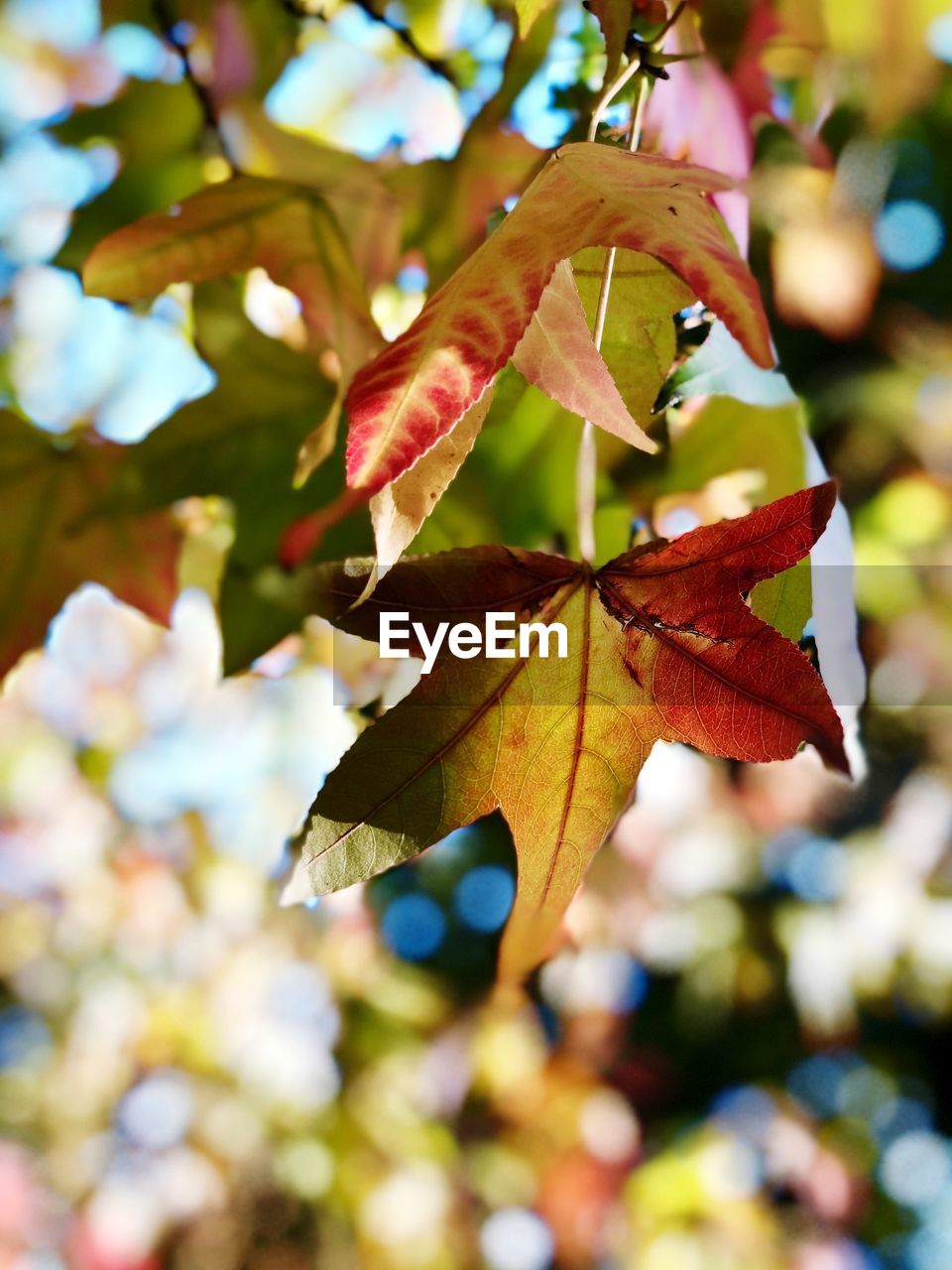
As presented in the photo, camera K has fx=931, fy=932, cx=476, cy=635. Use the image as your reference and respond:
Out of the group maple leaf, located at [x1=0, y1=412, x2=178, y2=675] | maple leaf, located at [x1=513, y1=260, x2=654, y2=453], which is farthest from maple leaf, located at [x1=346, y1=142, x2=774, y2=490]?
maple leaf, located at [x1=0, y1=412, x2=178, y2=675]

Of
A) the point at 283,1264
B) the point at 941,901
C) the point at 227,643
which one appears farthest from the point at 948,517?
the point at 283,1264

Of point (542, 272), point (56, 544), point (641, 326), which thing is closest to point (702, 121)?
point (641, 326)

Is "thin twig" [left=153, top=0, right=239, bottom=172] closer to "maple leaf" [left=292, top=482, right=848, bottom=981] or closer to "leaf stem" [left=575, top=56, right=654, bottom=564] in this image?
"leaf stem" [left=575, top=56, right=654, bottom=564]

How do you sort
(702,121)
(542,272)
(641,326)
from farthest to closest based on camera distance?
(702,121) → (641,326) → (542,272)

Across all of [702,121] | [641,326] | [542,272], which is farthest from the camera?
[702,121]

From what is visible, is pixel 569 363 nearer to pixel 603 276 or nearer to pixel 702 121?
pixel 603 276

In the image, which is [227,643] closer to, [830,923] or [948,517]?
[948,517]

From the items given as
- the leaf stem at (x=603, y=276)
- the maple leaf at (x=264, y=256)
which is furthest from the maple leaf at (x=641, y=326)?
the maple leaf at (x=264, y=256)
